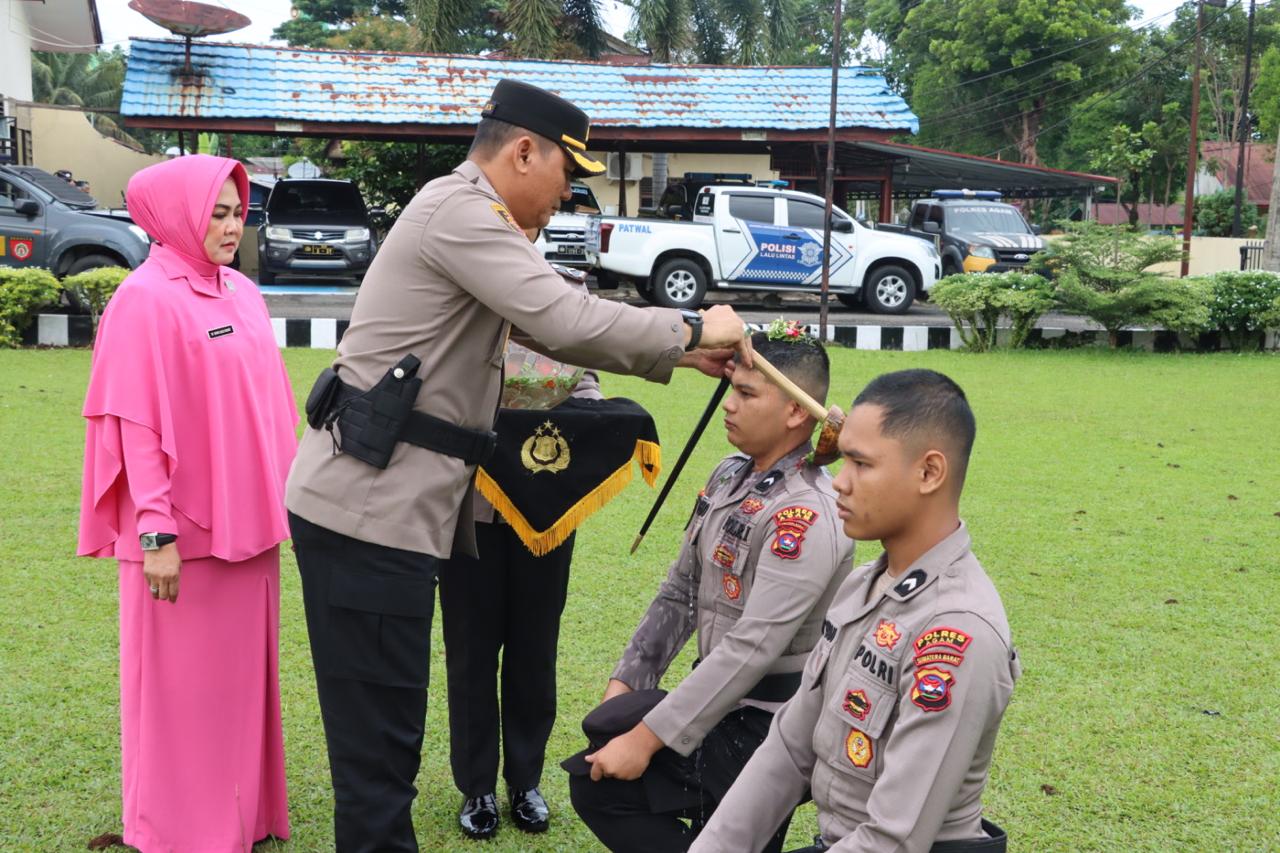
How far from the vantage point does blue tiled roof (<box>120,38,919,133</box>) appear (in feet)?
57.2

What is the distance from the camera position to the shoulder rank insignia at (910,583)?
206 cm

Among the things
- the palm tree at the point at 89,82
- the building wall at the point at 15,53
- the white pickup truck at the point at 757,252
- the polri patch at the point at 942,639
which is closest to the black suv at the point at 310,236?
the white pickup truck at the point at 757,252

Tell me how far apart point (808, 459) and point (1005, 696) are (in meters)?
0.95

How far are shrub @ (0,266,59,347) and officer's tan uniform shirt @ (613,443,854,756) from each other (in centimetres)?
1073

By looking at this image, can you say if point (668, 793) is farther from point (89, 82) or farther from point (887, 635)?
point (89, 82)

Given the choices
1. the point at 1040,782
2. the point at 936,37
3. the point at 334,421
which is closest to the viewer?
the point at 334,421

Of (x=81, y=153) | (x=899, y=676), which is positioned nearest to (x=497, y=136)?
(x=899, y=676)

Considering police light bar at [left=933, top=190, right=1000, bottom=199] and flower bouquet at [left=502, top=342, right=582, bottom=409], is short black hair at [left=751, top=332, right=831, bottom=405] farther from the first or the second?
police light bar at [left=933, top=190, right=1000, bottom=199]

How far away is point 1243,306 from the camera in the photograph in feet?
46.6

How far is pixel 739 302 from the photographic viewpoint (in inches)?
744

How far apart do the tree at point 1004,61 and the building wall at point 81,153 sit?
76.5ft

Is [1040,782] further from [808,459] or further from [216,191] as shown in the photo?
[216,191]

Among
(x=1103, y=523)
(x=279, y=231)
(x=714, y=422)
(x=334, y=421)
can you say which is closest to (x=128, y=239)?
(x=279, y=231)

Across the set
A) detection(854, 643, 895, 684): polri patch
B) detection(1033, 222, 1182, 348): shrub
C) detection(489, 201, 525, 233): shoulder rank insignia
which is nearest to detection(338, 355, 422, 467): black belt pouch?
detection(489, 201, 525, 233): shoulder rank insignia
